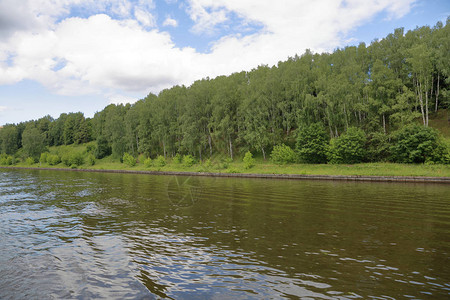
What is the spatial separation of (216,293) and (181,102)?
252 ft

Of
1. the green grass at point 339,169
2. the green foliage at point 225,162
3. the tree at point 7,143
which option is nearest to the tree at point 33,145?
the tree at point 7,143

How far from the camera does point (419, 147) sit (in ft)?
135

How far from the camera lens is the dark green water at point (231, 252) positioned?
26.9 ft

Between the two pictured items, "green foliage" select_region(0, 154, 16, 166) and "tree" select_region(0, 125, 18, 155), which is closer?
"green foliage" select_region(0, 154, 16, 166)

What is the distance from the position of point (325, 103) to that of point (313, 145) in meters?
13.0

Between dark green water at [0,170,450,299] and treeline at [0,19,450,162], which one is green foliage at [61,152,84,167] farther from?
dark green water at [0,170,450,299]

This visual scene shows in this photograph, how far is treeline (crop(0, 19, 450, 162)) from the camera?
50.6 metres

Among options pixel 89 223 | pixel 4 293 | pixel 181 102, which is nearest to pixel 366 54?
pixel 181 102

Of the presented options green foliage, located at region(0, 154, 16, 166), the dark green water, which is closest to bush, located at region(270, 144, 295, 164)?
the dark green water

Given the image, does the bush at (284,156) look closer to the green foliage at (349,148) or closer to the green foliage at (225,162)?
the green foliage at (349,148)

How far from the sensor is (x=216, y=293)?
794 cm

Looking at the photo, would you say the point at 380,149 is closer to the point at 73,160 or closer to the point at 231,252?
the point at 231,252

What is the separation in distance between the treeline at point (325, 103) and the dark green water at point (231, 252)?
3578 centimetres

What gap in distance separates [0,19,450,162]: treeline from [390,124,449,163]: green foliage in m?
0.25
